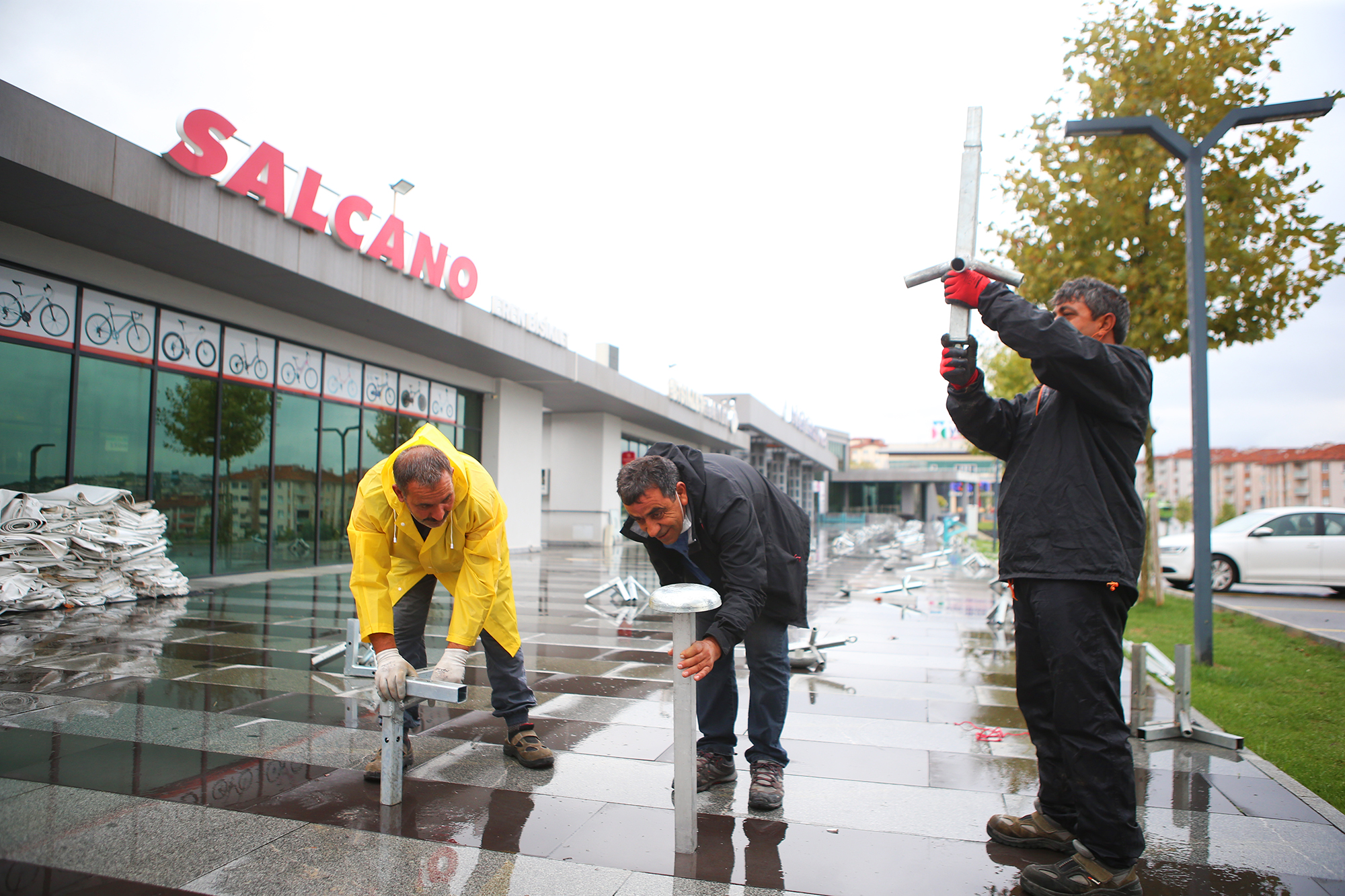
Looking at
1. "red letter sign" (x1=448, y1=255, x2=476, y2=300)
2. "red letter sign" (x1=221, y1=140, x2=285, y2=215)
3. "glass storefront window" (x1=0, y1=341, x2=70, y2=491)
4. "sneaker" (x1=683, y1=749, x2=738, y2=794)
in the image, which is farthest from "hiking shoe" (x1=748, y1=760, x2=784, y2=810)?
"red letter sign" (x1=448, y1=255, x2=476, y2=300)

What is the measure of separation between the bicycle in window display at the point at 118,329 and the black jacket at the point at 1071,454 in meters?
10.8

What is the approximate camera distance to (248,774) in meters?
3.45

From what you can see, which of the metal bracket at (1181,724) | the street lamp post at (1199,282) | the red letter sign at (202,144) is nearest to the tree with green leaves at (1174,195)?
the street lamp post at (1199,282)

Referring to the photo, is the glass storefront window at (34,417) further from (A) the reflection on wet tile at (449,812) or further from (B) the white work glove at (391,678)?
(B) the white work glove at (391,678)

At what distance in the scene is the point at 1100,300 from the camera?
2.79 meters

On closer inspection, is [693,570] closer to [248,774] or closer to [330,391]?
[248,774]

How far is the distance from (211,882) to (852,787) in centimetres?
246

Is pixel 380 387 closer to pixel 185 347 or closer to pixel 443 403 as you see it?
pixel 443 403

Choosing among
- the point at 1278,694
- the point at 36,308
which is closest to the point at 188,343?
the point at 36,308

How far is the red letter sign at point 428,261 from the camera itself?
42.2 feet

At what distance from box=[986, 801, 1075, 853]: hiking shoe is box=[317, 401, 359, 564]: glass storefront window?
12.7 m

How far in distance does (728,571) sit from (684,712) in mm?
568

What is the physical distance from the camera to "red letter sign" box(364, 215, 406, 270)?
11842 millimetres

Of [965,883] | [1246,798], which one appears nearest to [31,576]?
[965,883]
